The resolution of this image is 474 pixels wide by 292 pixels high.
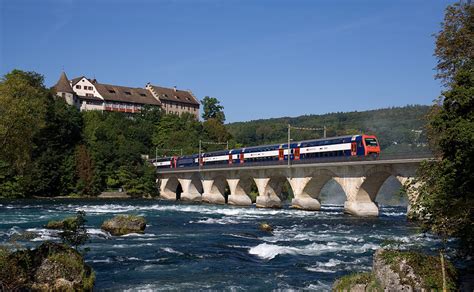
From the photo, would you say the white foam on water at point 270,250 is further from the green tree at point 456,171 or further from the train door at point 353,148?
the train door at point 353,148

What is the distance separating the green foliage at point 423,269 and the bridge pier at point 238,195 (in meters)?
53.3

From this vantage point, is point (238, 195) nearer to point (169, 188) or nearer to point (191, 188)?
point (191, 188)

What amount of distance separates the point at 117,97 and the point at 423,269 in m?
106

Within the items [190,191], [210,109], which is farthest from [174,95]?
[190,191]

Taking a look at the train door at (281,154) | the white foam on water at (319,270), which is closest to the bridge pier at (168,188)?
the train door at (281,154)

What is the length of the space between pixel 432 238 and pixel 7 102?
22.5 meters

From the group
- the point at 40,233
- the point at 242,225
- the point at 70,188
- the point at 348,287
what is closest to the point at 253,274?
the point at 348,287

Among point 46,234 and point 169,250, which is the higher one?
point 46,234

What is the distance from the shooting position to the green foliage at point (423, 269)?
39.1ft

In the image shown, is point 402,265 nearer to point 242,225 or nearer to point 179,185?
point 242,225

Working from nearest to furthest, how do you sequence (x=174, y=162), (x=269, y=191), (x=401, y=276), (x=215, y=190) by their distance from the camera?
1. (x=401, y=276)
2. (x=269, y=191)
3. (x=215, y=190)
4. (x=174, y=162)

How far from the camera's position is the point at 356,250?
23938 mm

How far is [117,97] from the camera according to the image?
11269cm

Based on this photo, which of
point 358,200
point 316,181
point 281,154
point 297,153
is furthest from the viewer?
point 281,154
